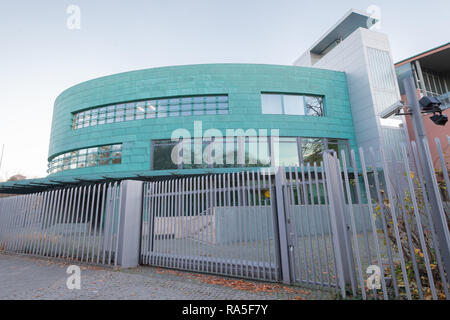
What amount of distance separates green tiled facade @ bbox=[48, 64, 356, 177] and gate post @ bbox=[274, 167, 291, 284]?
13.6 metres

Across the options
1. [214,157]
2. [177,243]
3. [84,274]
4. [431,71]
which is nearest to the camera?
[84,274]

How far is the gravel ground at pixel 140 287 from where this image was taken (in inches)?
169

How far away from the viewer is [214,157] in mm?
17875

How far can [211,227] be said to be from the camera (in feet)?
19.4

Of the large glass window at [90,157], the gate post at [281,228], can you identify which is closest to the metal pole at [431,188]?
the gate post at [281,228]

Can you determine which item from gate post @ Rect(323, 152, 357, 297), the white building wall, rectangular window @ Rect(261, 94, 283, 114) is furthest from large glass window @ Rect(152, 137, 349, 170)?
gate post @ Rect(323, 152, 357, 297)

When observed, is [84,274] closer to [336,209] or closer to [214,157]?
[336,209]

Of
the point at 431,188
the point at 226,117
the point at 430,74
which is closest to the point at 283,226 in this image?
the point at 431,188

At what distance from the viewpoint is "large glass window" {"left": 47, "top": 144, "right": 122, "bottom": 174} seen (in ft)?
63.6

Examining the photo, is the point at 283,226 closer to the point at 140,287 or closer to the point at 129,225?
the point at 140,287

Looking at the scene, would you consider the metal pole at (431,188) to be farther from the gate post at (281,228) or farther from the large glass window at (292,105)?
the large glass window at (292,105)

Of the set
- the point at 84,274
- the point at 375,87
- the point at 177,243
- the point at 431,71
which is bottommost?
the point at 84,274
